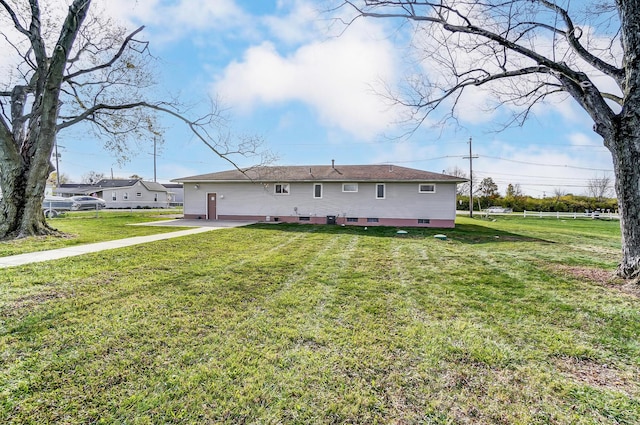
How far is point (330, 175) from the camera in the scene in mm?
17062

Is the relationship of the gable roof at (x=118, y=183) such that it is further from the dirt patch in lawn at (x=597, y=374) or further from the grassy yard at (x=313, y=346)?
the dirt patch in lawn at (x=597, y=374)

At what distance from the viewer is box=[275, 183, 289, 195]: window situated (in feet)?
57.0

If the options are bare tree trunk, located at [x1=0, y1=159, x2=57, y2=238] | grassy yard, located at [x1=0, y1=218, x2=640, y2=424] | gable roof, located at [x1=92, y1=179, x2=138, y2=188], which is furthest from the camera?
gable roof, located at [x1=92, y1=179, x2=138, y2=188]

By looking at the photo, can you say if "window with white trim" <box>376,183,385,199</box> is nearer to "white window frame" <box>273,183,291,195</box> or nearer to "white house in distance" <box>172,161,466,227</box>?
"white house in distance" <box>172,161,466,227</box>

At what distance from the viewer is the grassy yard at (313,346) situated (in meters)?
2.16

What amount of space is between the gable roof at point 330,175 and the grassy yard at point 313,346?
399 inches

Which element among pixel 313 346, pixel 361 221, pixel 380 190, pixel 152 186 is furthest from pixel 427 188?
pixel 152 186

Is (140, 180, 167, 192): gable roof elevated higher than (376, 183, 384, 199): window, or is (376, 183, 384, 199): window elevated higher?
(140, 180, 167, 192): gable roof

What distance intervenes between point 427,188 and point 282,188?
7997 millimetres

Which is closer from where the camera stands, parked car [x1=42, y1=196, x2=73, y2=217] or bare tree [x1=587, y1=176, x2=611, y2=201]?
parked car [x1=42, y1=196, x2=73, y2=217]

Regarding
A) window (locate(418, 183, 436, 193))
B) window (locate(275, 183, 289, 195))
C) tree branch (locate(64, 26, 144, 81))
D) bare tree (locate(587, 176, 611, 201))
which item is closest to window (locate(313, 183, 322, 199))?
window (locate(275, 183, 289, 195))

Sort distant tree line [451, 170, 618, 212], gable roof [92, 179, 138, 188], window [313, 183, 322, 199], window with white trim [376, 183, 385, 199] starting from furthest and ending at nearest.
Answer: gable roof [92, 179, 138, 188], distant tree line [451, 170, 618, 212], window [313, 183, 322, 199], window with white trim [376, 183, 385, 199]

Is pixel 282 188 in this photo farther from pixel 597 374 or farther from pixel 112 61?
→ pixel 597 374

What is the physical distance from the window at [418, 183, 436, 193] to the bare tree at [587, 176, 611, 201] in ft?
173
